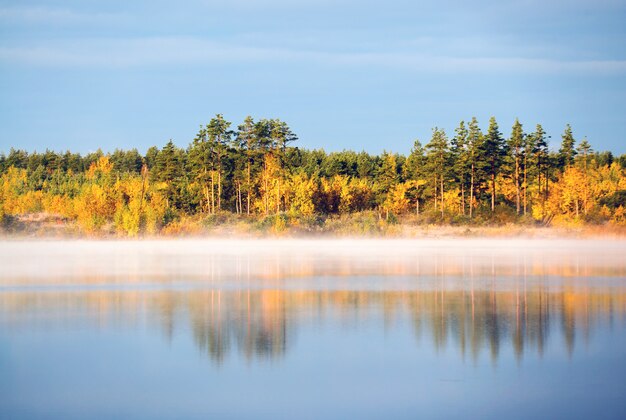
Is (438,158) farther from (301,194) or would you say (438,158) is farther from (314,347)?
(314,347)

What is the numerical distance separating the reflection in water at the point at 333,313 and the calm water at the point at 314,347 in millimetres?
47

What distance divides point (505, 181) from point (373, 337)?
6075 centimetres

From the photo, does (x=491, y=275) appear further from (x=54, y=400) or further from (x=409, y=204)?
(x=409, y=204)

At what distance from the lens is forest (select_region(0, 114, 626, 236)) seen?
188 feet

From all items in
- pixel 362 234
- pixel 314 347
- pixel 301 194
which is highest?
pixel 301 194

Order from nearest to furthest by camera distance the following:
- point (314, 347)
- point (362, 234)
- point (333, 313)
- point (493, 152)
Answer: point (314, 347) < point (333, 313) < point (362, 234) < point (493, 152)

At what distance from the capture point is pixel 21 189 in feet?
214

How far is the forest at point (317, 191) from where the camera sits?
188 feet

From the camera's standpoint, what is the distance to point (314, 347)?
12195mm

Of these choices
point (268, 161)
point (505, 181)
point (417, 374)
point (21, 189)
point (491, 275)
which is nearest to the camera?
point (417, 374)

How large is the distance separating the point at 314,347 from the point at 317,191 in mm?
54489

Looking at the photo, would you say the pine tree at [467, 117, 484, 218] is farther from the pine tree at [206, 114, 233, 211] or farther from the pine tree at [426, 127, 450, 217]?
the pine tree at [206, 114, 233, 211]

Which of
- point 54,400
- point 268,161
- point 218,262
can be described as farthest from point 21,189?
point 54,400

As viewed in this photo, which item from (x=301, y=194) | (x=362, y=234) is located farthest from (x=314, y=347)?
(x=301, y=194)
